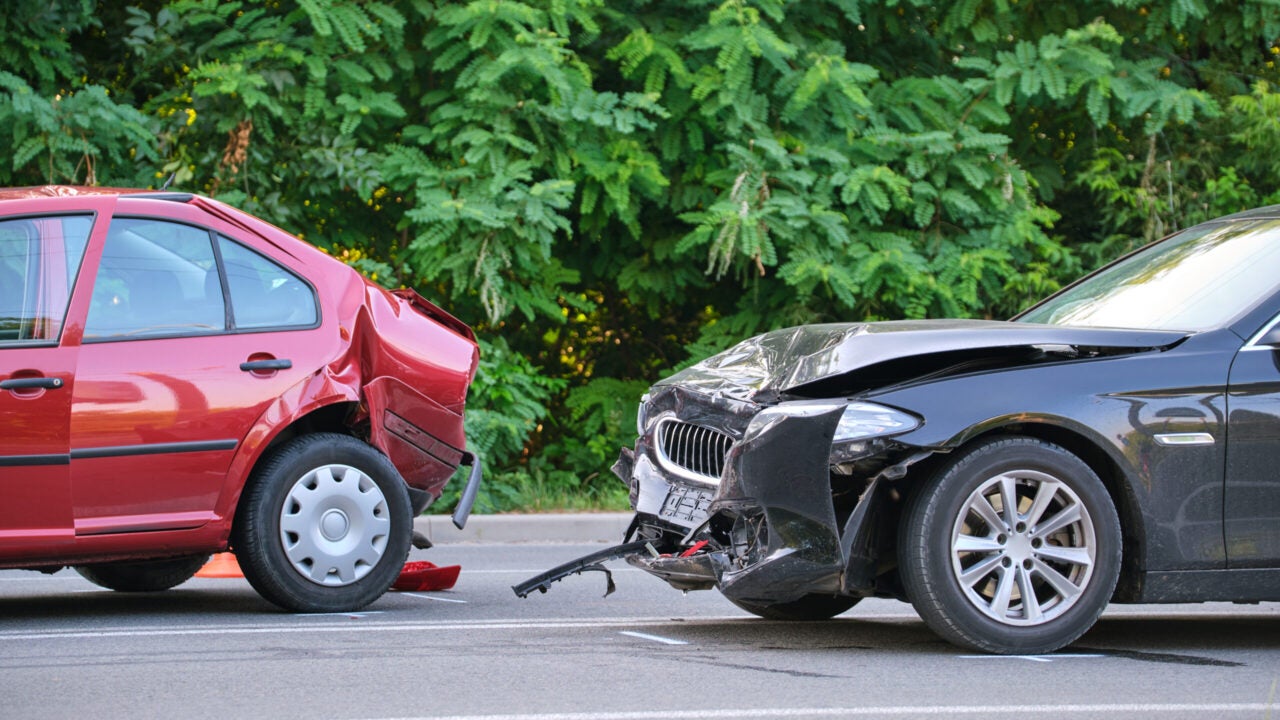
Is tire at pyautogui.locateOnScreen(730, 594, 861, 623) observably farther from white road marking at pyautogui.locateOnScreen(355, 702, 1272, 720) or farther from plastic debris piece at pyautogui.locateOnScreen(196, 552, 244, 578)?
plastic debris piece at pyautogui.locateOnScreen(196, 552, 244, 578)

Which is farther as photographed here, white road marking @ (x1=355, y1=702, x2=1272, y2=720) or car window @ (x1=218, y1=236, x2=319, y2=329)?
car window @ (x1=218, y1=236, x2=319, y2=329)

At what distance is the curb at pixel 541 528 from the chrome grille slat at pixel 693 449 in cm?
493

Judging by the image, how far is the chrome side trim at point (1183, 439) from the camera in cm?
535

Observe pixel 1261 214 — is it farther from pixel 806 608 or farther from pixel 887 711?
pixel 887 711

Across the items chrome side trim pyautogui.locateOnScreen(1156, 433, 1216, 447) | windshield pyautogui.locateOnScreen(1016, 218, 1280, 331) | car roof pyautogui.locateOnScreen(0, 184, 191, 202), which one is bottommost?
chrome side trim pyautogui.locateOnScreen(1156, 433, 1216, 447)

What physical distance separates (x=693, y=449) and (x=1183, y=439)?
1.74m

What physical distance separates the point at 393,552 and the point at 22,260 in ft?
6.25

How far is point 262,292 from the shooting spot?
6.64 meters

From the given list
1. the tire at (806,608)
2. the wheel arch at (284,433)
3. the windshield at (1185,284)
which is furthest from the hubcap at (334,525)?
the windshield at (1185,284)

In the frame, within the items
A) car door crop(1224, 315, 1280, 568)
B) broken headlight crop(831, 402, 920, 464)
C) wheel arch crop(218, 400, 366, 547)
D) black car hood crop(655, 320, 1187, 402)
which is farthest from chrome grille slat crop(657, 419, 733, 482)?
car door crop(1224, 315, 1280, 568)

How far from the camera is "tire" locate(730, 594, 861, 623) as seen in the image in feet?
21.1

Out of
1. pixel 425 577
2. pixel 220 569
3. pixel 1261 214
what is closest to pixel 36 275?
pixel 425 577

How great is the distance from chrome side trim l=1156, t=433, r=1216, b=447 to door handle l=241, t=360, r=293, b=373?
3.45 m

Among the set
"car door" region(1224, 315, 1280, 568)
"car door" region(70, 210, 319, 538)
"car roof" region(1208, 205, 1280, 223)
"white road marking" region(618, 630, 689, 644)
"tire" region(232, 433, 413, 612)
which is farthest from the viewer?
"tire" region(232, 433, 413, 612)
